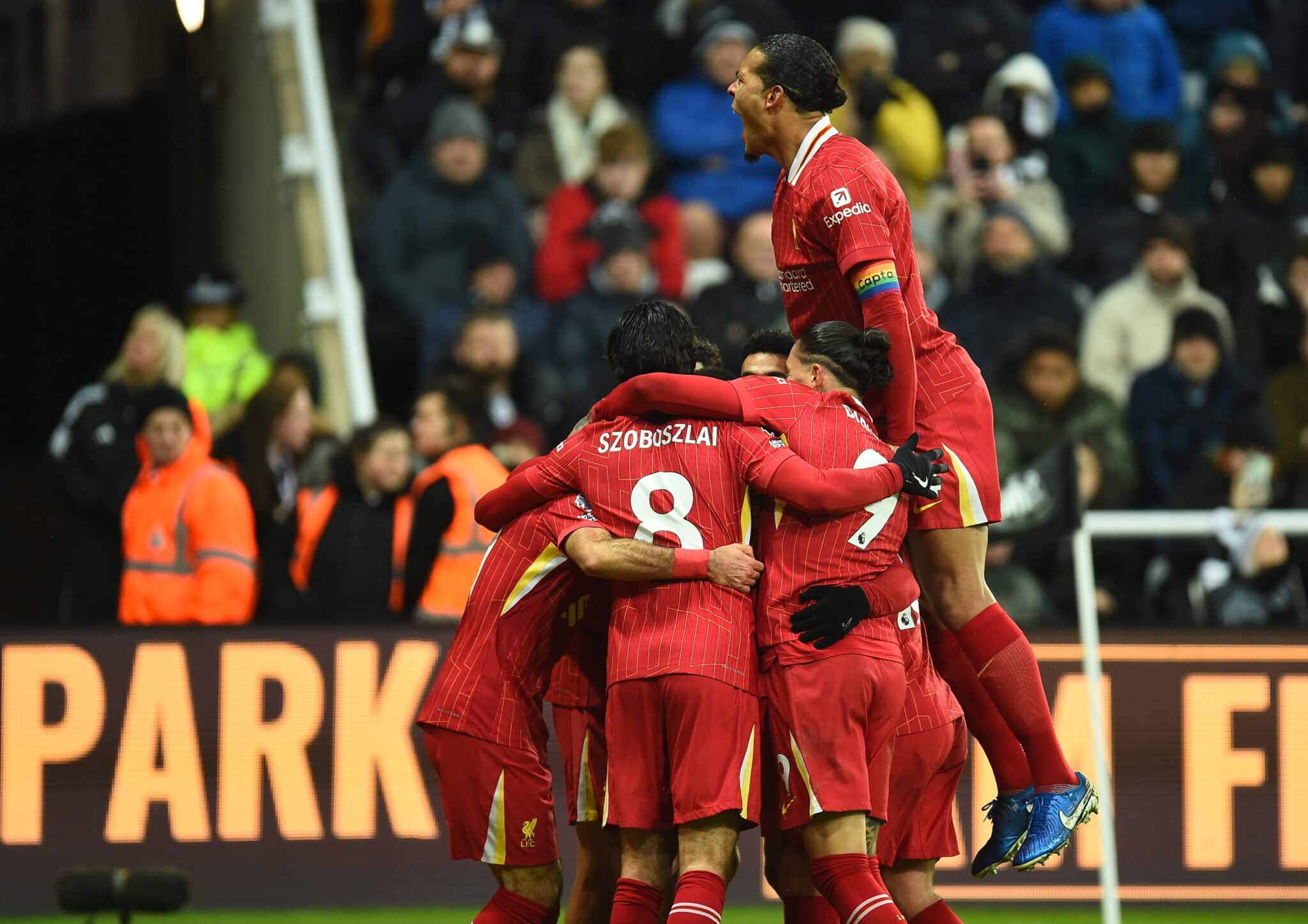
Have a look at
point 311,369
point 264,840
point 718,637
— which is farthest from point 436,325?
point 718,637

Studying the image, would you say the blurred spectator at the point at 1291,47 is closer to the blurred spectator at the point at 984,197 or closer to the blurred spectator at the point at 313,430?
the blurred spectator at the point at 984,197

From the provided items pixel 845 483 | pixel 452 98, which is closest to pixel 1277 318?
pixel 452 98

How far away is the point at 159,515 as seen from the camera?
902cm

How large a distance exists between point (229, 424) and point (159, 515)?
3.38ft

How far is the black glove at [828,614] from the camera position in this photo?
18.6ft

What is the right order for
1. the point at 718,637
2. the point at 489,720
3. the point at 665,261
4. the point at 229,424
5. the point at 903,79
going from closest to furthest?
1. the point at 718,637
2. the point at 489,720
3. the point at 229,424
4. the point at 665,261
5. the point at 903,79

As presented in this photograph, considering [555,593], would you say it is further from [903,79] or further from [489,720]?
[903,79]

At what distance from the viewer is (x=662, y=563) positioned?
5719mm

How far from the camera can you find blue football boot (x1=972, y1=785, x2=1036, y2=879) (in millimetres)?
6066

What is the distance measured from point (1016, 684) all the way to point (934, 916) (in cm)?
Answer: 74

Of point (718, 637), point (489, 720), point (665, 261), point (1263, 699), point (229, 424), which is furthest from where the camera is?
point (665, 261)

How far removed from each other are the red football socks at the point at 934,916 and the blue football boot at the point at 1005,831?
7.3 inches

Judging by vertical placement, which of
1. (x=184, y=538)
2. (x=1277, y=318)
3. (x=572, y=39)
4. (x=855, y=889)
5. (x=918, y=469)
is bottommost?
(x=855, y=889)

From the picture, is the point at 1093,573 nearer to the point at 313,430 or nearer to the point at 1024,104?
the point at 1024,104
